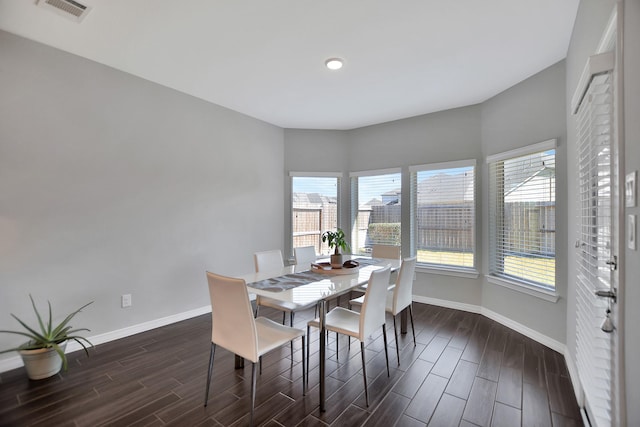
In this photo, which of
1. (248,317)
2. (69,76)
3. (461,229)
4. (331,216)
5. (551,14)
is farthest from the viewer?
(331,216)

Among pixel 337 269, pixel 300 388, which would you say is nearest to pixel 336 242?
pixel 337 269

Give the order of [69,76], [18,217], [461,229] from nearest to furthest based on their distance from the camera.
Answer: [18,217] → [69,76] → [461,229]

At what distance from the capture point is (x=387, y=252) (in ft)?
12.2

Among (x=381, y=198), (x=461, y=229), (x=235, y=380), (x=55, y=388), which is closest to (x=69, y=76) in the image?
(x=55, y=388)

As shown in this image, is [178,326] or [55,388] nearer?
[55,388]

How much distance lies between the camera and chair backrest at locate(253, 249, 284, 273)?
9.79 feet

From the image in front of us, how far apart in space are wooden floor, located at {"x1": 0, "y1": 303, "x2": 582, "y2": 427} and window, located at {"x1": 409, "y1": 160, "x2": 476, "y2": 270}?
1.30m

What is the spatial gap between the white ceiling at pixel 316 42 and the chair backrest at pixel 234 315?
74.5 inches

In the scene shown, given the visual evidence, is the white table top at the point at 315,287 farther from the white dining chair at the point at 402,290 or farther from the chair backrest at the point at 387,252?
the chair backrest at the point at 387,252

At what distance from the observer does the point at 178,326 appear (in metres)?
3.32

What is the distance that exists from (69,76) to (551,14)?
4001 millimetres

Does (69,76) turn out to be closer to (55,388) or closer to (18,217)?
(18,217)

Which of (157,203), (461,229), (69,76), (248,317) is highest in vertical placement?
(69,76)

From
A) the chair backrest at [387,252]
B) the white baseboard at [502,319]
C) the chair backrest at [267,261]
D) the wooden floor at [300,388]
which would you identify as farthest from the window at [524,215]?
the chair backrest at [267,261]
